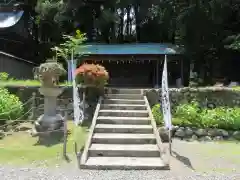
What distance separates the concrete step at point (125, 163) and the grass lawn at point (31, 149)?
2.21 ft

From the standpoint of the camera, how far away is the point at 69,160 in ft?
21.9

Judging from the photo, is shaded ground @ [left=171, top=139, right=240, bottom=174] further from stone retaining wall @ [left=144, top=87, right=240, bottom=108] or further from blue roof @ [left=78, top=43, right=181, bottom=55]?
blue roof @ [left=78, top=43, right=181, bottom=55]

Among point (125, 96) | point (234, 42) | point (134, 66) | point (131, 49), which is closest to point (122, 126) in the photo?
point (125, 96)

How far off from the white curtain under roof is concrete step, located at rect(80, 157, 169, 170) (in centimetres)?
1859

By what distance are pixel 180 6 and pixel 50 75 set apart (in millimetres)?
12083

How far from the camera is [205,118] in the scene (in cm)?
980

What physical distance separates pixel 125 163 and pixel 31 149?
2.66m

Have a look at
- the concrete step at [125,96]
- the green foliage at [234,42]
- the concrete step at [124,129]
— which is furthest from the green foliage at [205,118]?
the green foliage at [234,42]

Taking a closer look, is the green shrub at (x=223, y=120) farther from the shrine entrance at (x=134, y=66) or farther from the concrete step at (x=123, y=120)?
the shrine entrance at (x=134, y=66)

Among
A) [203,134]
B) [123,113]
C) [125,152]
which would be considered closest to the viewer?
[125,152]

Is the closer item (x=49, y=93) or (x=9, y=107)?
(x=49, y=93)

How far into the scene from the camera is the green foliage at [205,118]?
9.66 meters

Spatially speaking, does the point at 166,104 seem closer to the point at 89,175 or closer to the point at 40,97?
the point at 89,175

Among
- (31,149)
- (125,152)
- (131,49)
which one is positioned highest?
(131,49)
